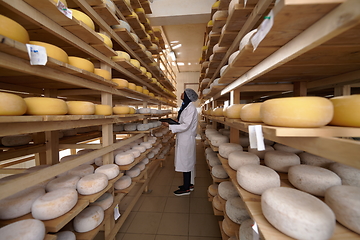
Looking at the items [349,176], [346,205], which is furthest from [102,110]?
[349,176]

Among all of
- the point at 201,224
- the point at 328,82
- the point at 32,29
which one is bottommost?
the point at 201,224

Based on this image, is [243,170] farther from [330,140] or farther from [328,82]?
[328,82]

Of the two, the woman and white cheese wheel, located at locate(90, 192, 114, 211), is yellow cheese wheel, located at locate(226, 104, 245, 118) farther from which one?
white cheese wheel, located at locate(90, 192, 114, 211)

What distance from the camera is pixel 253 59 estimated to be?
1034mm

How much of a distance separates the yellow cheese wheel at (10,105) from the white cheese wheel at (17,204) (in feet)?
2.17

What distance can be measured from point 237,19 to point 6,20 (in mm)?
1764

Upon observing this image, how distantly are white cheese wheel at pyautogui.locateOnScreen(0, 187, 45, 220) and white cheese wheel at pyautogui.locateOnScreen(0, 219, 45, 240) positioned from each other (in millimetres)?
170

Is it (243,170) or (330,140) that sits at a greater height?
(330,140)

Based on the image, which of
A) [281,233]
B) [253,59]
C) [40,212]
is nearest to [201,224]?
[281,233]

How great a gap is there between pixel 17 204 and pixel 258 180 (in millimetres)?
1580

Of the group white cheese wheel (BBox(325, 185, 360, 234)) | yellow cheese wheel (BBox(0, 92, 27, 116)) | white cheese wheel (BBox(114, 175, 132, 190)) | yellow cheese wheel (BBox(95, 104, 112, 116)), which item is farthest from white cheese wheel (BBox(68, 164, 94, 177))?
white cheese wheel (BBox(325, 185, 360, 234))

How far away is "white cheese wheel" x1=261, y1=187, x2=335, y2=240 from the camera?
61 cm

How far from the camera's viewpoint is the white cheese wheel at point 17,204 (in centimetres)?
95

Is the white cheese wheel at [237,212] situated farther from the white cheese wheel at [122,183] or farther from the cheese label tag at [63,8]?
the cheese label tag at [63,8]
